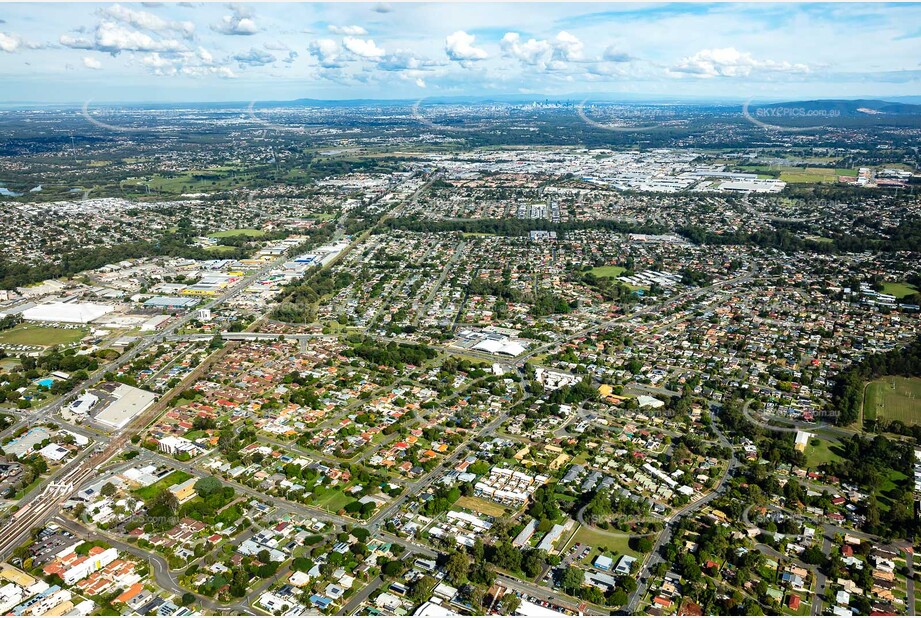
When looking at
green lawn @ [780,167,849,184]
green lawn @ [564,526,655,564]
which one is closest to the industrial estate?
green lawn @ [564,526,655,564]

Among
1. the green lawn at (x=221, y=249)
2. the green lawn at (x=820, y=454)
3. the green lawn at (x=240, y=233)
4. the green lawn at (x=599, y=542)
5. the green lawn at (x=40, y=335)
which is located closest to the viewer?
the green lawn at (x=599, y=542)

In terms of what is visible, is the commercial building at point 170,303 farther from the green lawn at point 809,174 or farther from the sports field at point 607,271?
the green lawn at point 809,174

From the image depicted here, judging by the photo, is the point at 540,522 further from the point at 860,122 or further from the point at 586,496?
the point at 860,122

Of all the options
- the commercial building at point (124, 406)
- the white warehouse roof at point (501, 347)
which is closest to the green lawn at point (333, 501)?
the commercial building at point (124, 406)

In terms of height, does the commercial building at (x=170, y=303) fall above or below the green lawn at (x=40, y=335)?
above

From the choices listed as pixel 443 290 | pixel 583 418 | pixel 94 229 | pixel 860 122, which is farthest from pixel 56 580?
pixel 860 122

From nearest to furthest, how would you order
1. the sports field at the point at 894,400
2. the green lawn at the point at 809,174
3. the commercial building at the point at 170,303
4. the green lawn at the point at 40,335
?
1. the sports field at the point at 894,400
2. the green lawn at the point at 40,335
3. the commercial building at the point at 170,303
4. the green lawn at the point at 809,174
